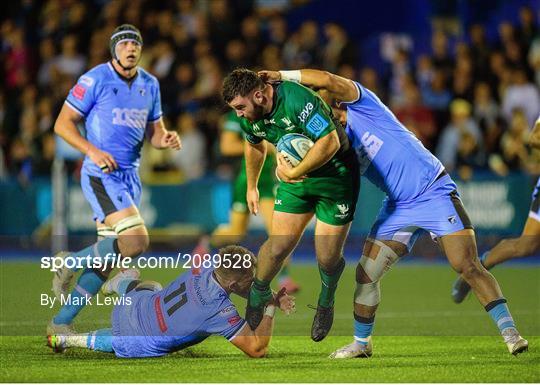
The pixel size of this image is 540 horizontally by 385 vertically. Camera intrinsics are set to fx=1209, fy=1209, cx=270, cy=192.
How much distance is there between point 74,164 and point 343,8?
5.88 metres

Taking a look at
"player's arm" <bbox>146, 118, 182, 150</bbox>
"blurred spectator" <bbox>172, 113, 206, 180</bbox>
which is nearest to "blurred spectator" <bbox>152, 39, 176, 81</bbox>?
"blurred spectator" <bbox>172, 113, 206, 180</bbox>

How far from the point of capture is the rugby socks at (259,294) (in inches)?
340

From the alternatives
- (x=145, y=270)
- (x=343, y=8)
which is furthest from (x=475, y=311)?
(x=343, y=8)

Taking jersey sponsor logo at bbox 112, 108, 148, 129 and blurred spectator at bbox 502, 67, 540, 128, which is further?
blurred spectator at bbox 502, 67, 540, 128

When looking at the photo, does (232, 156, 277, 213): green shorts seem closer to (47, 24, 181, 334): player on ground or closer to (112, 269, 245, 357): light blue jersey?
(47, 24, 181, 334): player on ground

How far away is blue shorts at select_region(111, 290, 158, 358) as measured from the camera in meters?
8.57

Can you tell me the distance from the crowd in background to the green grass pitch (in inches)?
238

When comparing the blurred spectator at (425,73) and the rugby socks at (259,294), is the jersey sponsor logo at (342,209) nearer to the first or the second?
the rugby socks at (259,294)

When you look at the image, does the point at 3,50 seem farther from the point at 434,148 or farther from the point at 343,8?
the point at 434,148

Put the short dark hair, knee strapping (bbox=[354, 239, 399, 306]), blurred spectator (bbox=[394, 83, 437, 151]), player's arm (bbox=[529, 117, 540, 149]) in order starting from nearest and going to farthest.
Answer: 1. the short dark hair
2. knee strapping (bbox=[354, 239, 399, 306])
3. player's arm (bbox=[529, 117, 540, 149])
4. blurred spectator (bbox=[394, 83, 437, 151])

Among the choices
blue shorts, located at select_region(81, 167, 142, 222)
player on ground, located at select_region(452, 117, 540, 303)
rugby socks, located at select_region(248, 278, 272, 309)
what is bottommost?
player on ground, located at select_region(452, 117, 540, 303)

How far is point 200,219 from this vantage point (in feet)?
58.6

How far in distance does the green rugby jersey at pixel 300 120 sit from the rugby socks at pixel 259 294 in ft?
2.80

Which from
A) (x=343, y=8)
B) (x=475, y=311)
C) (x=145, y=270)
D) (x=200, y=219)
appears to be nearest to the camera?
(x=145, y=270)
